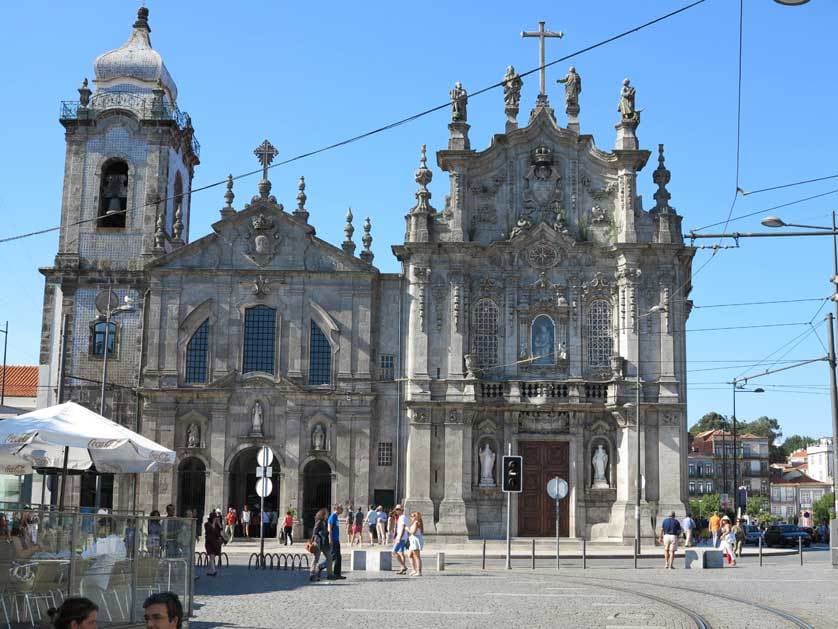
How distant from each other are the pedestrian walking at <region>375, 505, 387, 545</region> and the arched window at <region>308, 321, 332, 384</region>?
610 cm

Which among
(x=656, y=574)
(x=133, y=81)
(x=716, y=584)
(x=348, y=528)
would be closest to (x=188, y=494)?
(x=348, y=528)

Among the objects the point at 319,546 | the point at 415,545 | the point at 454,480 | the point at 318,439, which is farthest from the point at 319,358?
the point at 319,546

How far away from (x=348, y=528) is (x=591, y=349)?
12155 mm

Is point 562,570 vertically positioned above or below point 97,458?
below

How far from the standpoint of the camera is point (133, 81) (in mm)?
49938

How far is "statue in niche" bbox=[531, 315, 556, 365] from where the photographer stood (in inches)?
1796

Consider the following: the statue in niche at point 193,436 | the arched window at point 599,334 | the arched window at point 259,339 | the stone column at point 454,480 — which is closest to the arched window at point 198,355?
the arched window at point 259,339

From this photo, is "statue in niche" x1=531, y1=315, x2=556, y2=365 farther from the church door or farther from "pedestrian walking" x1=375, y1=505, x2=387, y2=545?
"pedestrian walking" x1=375, y1=505, x2=387, y2=545

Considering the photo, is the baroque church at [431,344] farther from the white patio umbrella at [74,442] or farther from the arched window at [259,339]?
the white patio umbrella at [74,442]

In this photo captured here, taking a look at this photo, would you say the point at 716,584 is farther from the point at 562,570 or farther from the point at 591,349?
the point at 591,349

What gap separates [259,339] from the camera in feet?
151

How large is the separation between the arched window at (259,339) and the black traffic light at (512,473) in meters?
16.6

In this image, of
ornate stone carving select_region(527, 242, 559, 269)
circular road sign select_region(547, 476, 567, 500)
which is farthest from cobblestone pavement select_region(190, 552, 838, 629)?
ornate stone carving select_region(527, 242, 559, 269)

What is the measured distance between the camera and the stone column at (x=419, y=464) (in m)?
43.7
